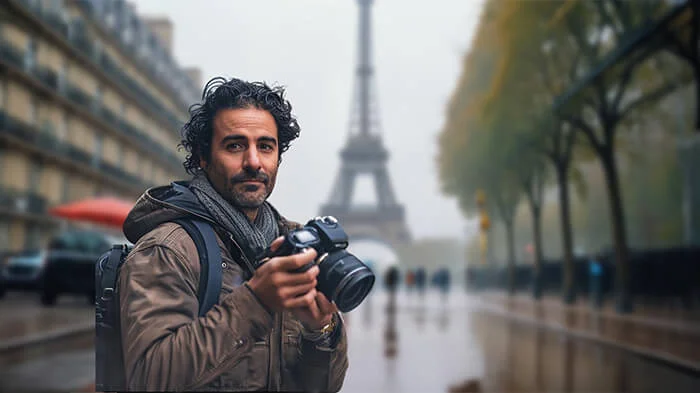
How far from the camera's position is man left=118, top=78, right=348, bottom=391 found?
1.46 m

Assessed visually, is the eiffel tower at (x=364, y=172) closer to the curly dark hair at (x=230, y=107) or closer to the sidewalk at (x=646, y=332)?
the curly dark hair at (x=230, y=107)

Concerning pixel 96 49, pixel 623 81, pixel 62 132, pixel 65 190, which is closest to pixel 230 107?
pixel 96 49

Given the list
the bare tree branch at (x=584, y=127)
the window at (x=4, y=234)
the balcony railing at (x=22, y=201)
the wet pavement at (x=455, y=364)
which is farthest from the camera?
the window at (x=4, y=234)

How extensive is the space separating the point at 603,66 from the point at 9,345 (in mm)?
11881

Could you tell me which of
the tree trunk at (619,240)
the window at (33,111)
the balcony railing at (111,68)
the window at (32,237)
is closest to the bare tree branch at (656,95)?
the tree trunk at (619,240)

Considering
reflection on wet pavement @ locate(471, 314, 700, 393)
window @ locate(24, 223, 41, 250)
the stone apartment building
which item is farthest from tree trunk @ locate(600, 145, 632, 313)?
window @ locate(24, 223, 41, 250)

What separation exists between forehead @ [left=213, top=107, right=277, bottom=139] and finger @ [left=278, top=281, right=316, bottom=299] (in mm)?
320

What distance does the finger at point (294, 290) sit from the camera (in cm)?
143

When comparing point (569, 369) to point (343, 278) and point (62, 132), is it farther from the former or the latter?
point (62, 132)

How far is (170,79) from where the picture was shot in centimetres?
229

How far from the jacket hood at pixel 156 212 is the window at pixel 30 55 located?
32517 mm

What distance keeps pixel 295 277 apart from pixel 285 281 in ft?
0.07

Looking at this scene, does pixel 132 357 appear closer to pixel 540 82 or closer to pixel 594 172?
pixel 540 82

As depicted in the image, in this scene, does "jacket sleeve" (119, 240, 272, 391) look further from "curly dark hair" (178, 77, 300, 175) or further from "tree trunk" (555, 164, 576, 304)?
"tree trunk" (555, 164, 576, 304)
